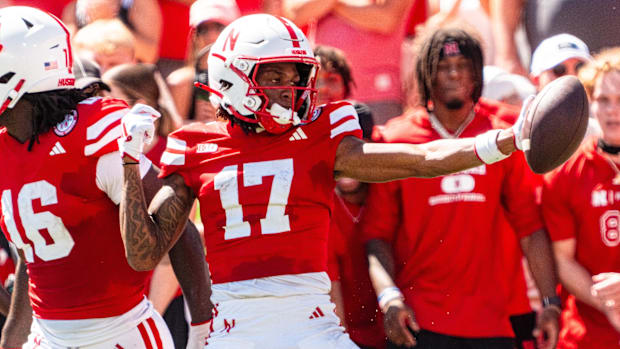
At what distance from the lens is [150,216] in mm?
3875

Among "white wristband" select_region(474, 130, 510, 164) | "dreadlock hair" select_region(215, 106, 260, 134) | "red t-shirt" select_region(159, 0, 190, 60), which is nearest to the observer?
"white wristband" select_region(474, 130, 510, 164)

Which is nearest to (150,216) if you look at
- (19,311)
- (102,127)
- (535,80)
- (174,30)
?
(102,127)

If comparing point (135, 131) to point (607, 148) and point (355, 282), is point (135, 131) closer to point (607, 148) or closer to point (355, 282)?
point (355, 282)

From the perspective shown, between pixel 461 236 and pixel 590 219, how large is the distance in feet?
2.23

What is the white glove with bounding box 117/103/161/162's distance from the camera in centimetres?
372

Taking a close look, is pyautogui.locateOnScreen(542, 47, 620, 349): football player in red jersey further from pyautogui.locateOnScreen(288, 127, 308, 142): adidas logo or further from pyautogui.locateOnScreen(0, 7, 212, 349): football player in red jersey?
pyautogui.locateOnScreen(0, 7, 212, 349): football player in red jersey

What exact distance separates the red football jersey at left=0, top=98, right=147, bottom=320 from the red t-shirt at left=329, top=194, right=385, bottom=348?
1560 millimetres

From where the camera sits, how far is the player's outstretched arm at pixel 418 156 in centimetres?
338

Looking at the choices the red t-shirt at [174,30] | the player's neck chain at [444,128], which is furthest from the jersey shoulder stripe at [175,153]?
the red t-shirt at [174,30]

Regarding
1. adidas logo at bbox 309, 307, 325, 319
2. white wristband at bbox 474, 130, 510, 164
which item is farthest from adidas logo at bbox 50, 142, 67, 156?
white wristband at bbox 474, 130, 510, 164

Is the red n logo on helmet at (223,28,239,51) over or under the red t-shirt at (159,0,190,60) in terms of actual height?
over

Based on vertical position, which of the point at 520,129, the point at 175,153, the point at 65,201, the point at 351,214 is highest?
the point at 520,129

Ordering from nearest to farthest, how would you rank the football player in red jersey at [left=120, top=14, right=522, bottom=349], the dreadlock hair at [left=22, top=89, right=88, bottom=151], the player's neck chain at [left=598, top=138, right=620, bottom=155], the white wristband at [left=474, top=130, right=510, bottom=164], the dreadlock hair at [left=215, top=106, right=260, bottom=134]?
the white wristband at [left=474, top=130, right=510, bottom=164], the football player in red jersey at [left=120, top=14, right=522, bottom=349], the dreadlock hair at [left=215, top=106, right=260, bottom=134], the dreadlock hair at [left=22, top=89, right=88, bottom=151], the player's neck chain at [left=598, top=138, right=620, bottom=155]

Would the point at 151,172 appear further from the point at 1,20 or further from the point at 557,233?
the point at 557,233
